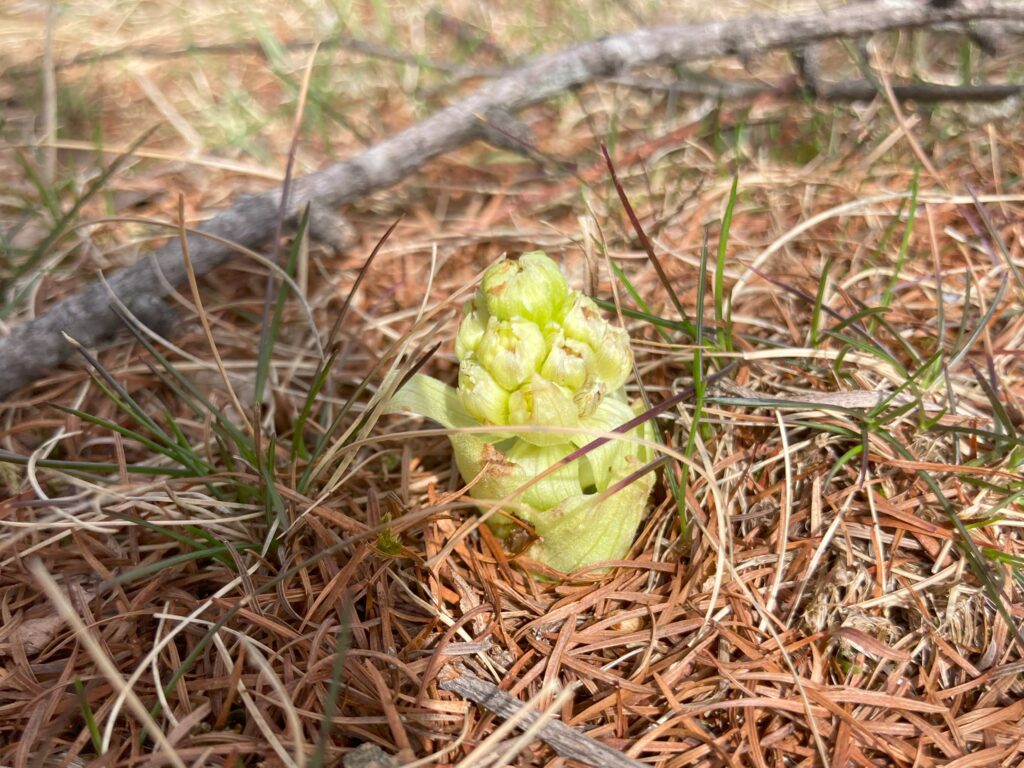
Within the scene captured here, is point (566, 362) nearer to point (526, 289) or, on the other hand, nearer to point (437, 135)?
point (526, 289)

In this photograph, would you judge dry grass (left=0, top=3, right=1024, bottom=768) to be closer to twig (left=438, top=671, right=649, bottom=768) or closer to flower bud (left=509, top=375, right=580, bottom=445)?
twig (left=438, top=671, right=649, bottom=768)

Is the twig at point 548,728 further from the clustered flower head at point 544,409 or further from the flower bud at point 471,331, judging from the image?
the flower bud at point 471,331

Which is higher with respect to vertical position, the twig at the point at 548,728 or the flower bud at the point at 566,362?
the flower bud at the point at 566,362

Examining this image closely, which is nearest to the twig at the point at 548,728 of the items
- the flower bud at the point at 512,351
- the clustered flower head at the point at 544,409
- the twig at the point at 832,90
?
the clustered flower head at the point at 544,409

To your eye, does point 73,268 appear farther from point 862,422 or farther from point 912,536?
point 912,536

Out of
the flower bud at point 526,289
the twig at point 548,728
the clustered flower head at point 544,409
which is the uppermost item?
the flower bud at point 526,289

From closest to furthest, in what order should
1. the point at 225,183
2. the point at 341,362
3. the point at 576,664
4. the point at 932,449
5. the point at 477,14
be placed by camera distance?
the point at 576,664 → the point at 932,449 → the point at 341,362 → the point at 225,183 → the point at 477,14

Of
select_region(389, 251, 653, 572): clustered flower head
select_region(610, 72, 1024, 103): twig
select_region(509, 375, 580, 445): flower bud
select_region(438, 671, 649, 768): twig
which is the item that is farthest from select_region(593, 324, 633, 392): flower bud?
select_region(610, 72, 1024, 103): twig

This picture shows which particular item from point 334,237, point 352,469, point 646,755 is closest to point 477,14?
point 334,237

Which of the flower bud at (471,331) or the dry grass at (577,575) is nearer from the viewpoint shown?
the dry grass at (577,575)
